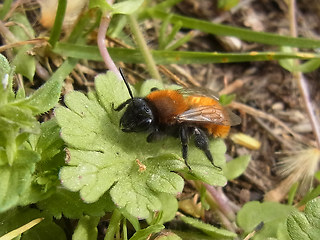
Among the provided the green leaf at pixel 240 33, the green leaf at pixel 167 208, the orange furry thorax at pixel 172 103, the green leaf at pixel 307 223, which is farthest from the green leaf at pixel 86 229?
the green leaf at pixel 240 33

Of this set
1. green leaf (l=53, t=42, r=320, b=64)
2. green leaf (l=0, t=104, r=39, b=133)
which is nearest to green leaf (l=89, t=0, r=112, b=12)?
green leaf (l=53, t=42, r=320, b=64)

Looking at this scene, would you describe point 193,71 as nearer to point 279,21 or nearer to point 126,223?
point 279,21

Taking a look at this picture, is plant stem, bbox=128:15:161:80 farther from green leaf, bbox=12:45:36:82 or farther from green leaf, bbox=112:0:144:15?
green leaf, bbox=12:45:36:82

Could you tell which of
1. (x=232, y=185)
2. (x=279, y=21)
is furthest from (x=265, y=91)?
(x=232, y=185)

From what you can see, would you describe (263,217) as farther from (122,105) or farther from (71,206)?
(71,206)

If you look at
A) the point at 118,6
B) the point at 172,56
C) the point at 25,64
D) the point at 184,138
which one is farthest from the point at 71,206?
the point at 172,56
